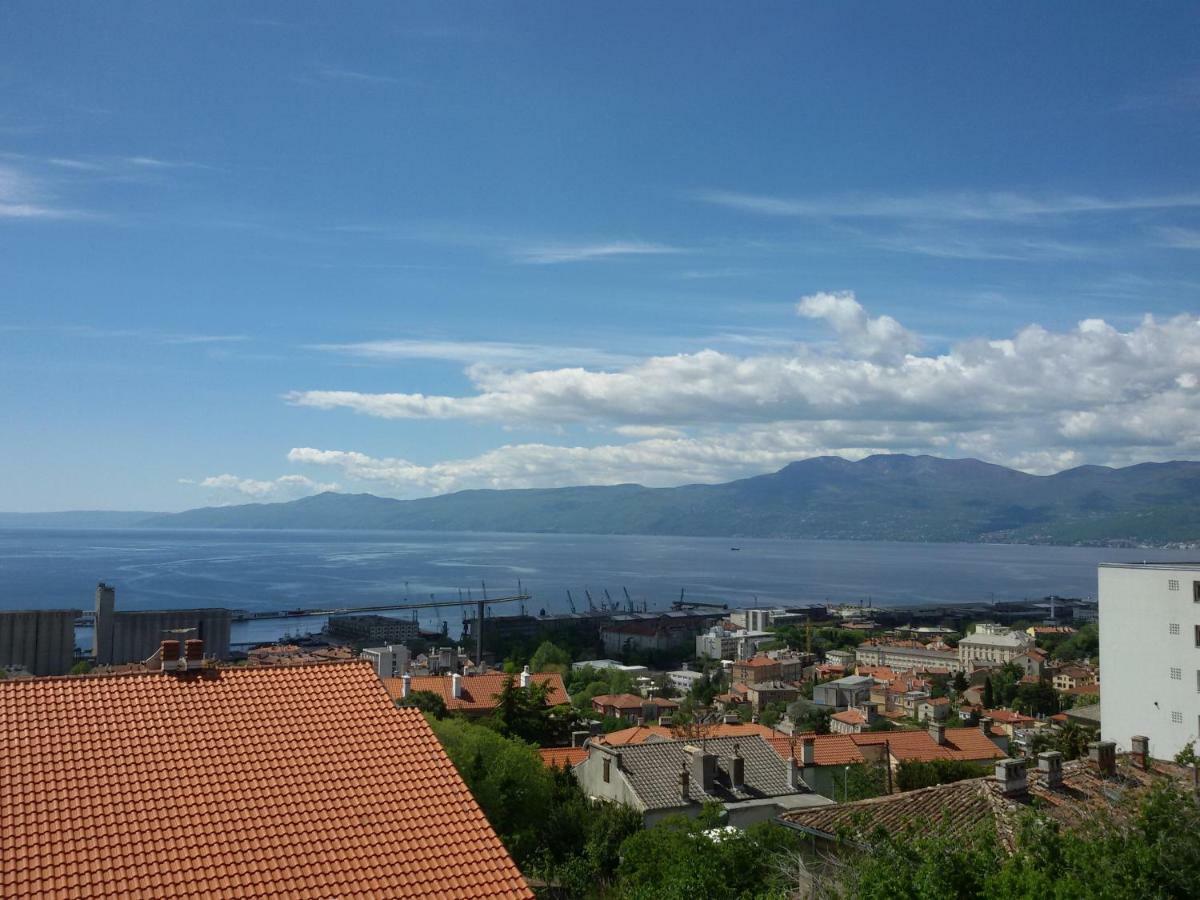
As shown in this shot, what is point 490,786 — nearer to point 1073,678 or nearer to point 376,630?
point 1073,678

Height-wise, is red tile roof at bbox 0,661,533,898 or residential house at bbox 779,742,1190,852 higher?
red tile roof at bbox 0,661,533,898

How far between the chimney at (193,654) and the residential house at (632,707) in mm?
45835

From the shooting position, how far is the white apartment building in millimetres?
25750

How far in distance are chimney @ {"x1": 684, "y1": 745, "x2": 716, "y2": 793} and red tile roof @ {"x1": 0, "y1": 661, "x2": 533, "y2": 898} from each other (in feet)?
39.6

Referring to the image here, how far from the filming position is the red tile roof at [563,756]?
22.2 meters

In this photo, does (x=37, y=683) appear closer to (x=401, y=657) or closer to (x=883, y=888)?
(x=883, y=888)

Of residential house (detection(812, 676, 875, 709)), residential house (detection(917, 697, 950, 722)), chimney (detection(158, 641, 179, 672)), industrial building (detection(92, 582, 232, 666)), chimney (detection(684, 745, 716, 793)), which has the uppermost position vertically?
chimney (detection(158, 641, 179, 672))

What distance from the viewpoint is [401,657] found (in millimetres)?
68562

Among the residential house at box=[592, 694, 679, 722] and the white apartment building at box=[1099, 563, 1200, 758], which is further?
the residential house at box=[592, 694, 679, 722]

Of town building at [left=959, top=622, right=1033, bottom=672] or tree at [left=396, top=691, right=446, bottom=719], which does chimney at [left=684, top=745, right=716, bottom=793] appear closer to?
tree at [left=396, top=691, right=446, bottom=719]

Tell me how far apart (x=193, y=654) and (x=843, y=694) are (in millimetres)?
68840

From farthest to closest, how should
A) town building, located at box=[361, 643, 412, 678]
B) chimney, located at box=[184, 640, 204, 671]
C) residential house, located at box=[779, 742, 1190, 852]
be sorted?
town building, located at box=[361, 643, 412, 678] → residential house, located at box=[779, 742, 1190, 852] → chimney, located at box=[184, 640, 204, 671]

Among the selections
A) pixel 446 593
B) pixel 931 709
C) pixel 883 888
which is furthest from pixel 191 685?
pixel 446 593

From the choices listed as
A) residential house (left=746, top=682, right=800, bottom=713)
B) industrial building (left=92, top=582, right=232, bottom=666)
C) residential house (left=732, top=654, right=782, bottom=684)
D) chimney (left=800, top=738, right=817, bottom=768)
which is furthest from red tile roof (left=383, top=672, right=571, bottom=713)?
residential house (left=732, top=654, right=782, bottom=684)
